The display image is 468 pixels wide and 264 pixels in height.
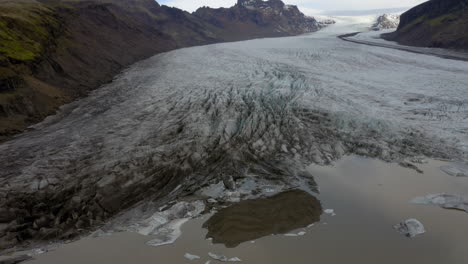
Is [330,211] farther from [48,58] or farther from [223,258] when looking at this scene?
[48,58]

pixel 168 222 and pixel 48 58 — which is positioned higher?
pixel 48 58

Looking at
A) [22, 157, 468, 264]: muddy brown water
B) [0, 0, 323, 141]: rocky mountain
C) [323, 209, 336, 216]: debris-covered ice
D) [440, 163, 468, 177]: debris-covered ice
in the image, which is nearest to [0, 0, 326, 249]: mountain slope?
[0, 0, 323, 141]: rocky mountain

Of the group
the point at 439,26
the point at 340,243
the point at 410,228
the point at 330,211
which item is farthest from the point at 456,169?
the point at 439,26

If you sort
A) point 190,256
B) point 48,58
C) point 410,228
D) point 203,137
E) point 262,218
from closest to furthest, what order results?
point 190,256 → point 410,228 → point 262,218 → point 203,137 → point 48,58

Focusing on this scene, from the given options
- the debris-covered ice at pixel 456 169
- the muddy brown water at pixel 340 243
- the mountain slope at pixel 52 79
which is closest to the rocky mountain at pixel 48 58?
the mountain slope at pixel 52 79

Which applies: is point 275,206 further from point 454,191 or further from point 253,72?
point 253,72

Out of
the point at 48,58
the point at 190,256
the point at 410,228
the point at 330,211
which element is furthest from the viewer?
the point at 48,58

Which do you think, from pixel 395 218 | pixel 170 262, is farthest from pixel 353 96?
pixel 170 262

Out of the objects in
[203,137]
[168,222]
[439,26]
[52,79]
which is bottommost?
[168,222]
